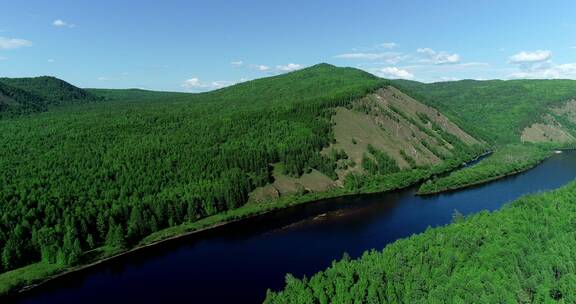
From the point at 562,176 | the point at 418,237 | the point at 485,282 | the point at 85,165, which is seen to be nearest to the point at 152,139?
the point at 85,165

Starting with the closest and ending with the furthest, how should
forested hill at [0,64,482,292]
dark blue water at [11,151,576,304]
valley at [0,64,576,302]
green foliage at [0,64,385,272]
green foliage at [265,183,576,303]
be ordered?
1. green foliage at [265,183,576,303]
2. dark blue water at [11,151,576,304]
3. valley at [0,64,576,302]
4. green foliage at [0,64,385,272]
5. forested hill at [0,64,482,292]

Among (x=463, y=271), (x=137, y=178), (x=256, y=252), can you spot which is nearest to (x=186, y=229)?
(x=256, y=252)

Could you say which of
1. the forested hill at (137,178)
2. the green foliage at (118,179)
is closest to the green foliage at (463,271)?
the forested hill at (137,178)

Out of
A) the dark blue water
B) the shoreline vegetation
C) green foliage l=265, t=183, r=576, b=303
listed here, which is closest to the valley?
the shoreline vegetation

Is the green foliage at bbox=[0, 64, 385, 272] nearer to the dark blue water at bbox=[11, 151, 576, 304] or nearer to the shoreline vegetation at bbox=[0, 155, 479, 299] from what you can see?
the shoreline vegetation at bbox=[0, 155, 479, 299]

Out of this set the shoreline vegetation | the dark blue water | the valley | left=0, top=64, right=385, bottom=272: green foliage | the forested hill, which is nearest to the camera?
the dark blue water
